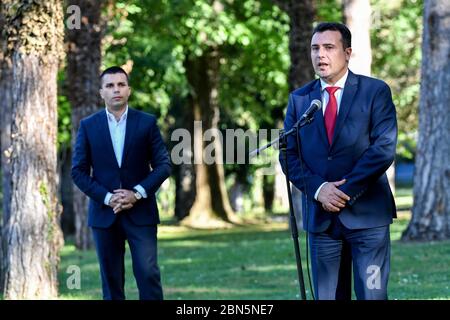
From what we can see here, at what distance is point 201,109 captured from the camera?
41.4 meters

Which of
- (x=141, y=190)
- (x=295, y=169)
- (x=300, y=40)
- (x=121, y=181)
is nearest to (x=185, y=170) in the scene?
(x=300, y=40)

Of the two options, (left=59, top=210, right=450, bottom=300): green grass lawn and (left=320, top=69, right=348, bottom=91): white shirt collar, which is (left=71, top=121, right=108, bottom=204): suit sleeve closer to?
(left=320, top=69, right=348, bottom=91): white shirt collar

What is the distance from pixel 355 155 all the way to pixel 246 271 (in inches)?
465

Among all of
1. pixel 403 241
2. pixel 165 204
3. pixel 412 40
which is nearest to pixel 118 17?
pixel 403 241

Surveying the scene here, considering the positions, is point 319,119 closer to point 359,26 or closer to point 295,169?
point 295,169

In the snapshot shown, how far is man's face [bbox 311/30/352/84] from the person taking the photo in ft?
26.5

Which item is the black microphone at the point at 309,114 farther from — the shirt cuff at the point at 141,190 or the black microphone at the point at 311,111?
the shirt cuff at the point at 141,190

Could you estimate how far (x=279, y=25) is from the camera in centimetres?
3856

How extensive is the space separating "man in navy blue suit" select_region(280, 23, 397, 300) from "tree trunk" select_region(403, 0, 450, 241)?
12.8 m

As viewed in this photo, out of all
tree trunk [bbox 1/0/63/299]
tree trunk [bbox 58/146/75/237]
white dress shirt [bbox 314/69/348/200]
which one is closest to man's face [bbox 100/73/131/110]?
Answer: white dress shirt [bbox 314/69/348/200]

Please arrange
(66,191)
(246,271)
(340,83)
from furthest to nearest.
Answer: (66,191), (246,271), (340,83)

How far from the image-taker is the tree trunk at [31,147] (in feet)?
48.0

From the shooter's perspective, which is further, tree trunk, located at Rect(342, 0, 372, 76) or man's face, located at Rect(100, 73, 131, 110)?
tree trunk, located at Rect(342, 0, 372, 76)
